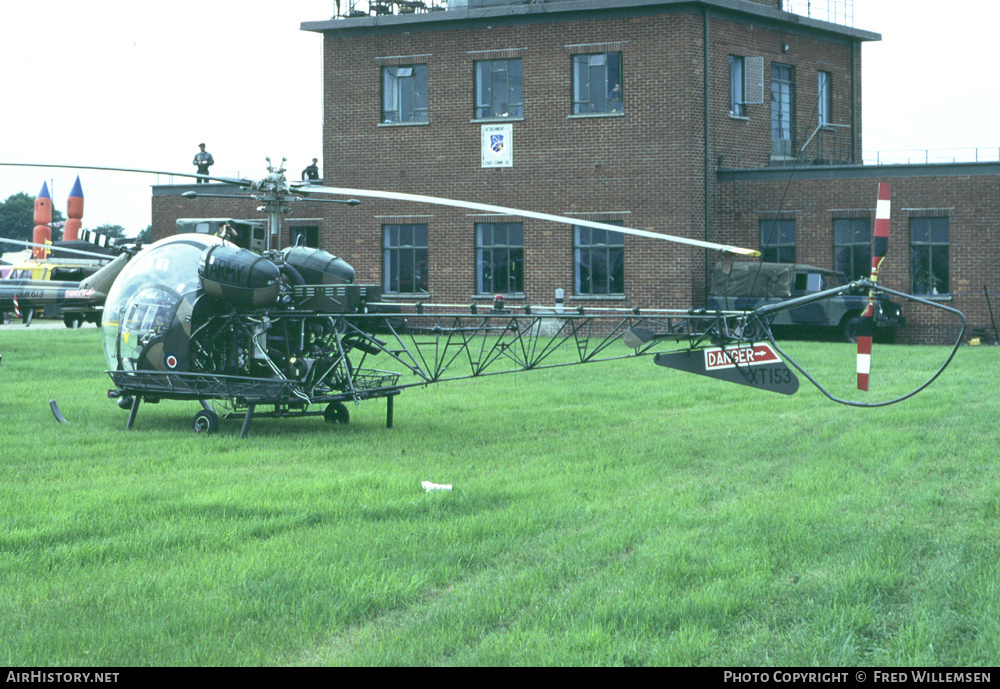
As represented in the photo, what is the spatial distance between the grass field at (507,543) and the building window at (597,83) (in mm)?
18833

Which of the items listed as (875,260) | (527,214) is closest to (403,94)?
(527,214)

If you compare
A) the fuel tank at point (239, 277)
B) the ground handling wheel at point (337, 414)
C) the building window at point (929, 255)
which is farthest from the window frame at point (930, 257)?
the fuel tank at point (239, 277)

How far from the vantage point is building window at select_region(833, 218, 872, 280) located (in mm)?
29891

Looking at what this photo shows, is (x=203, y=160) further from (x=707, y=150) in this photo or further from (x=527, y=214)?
(x=527, y=214)

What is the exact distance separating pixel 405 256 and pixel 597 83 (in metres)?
7.60

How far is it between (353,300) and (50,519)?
5274 millimetres

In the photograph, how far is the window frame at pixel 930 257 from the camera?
1151 inches

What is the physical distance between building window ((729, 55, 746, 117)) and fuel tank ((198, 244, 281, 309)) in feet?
72.0

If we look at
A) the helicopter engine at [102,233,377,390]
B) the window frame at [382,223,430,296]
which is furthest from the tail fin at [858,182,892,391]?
the window frame at [382,223,430,296]

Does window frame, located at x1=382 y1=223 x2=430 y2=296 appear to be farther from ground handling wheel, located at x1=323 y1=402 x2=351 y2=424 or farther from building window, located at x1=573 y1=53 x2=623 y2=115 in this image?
ground handling wheel, located at x1=323 y1=402 x2=351 y2=424

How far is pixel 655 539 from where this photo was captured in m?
7.49
